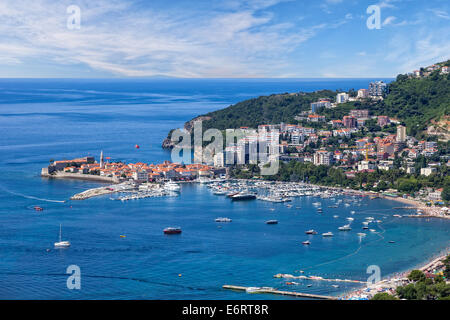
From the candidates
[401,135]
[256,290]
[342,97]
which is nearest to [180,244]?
[256,290]

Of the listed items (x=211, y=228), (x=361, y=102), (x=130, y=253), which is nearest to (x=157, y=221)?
(x=211, y=228)

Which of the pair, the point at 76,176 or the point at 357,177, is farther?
the point at 76,176

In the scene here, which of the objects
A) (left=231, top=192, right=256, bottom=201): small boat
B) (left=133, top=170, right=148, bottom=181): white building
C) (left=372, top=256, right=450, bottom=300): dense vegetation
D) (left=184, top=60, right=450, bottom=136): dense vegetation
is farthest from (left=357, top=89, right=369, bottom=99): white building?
(left=372, top=256, right=450, bottom=300): dense vegetation

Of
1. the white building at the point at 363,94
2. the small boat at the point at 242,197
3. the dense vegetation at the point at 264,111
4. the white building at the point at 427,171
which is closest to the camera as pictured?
the small boat at the point at 242,197

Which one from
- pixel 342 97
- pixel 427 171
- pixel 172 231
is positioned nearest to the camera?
pixel 172 231

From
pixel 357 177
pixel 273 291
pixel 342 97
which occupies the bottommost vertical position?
pixel 273 291

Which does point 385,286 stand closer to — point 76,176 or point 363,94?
point 76,176

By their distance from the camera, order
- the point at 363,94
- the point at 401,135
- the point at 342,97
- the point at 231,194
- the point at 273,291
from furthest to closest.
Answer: the point at 342,97 → the point at 363,94 → the point at 401,135 → the point at 231,194 → the point at 273,291

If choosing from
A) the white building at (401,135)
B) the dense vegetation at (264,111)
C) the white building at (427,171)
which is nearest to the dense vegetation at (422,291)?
the white building at (427,171)

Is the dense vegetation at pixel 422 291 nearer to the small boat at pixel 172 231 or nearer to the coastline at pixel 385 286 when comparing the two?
the coastline at pixel 385 286

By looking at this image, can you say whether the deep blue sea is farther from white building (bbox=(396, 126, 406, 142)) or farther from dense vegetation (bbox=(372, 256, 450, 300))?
white building (bbox=(396, 126, 406, 142))

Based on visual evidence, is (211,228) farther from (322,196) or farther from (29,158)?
(29,158)
